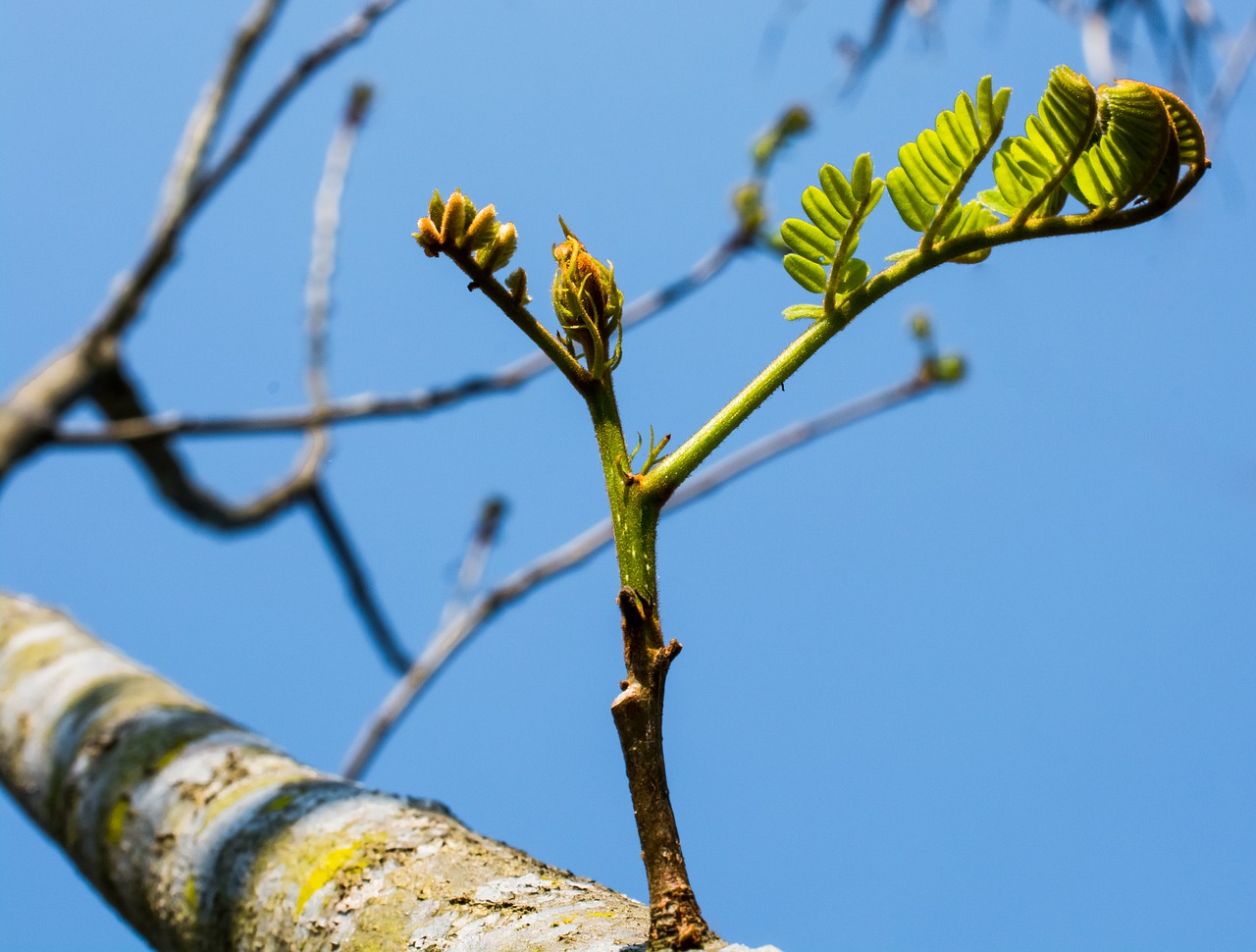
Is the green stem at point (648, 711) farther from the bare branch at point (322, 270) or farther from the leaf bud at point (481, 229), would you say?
the bare branch at point (322, 270)

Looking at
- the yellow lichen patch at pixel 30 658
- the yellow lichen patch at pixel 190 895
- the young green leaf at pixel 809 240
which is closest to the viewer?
the young green leaf at pixel 809 240

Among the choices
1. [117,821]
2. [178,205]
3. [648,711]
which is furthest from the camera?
[178,205]

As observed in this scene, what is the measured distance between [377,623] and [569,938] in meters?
2.59

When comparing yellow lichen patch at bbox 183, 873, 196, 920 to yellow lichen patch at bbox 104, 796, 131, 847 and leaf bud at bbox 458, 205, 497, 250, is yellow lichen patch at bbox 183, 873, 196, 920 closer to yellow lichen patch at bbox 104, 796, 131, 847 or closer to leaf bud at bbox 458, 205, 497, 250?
yellow lichen patch at bbox 104, 796, 131, 847

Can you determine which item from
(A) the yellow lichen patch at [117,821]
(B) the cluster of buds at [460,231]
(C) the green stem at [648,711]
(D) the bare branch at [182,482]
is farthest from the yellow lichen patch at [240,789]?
(D) the bare branch at [182,482]

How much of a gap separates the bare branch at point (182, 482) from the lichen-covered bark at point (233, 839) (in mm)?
1003

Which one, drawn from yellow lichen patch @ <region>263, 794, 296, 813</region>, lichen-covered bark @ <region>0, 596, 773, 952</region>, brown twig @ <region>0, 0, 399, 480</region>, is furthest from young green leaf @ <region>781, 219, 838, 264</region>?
brown twig @ <region>0, 0, 399, 480</region>

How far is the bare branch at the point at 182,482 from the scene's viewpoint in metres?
2.82

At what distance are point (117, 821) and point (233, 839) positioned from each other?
320mm

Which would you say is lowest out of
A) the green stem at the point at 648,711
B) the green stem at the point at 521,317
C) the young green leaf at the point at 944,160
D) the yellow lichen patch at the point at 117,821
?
the yellow lichen patch at the point at 117,821

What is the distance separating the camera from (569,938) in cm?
78

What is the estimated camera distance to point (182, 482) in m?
2.90

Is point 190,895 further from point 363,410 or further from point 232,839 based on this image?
point 363,410

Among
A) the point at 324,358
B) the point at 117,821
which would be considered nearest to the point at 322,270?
the point at 324,358
